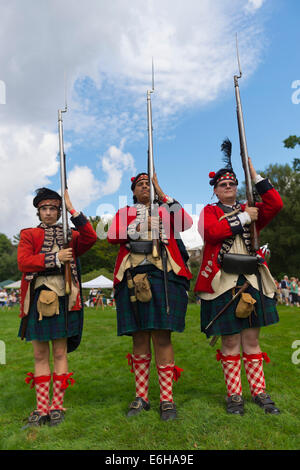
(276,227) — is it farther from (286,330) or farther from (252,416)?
(252,416)

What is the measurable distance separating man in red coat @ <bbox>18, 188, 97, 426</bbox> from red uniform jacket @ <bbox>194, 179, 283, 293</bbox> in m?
1.25

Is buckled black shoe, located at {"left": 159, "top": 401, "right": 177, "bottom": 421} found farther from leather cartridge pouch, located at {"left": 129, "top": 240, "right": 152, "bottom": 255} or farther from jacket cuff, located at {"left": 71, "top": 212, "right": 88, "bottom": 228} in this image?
jacket cuff, located at {"left": 71, "top": 212, "right": 88, "bottom": 228}

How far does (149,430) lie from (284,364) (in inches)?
131

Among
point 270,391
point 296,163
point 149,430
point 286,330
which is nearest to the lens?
point 149,430

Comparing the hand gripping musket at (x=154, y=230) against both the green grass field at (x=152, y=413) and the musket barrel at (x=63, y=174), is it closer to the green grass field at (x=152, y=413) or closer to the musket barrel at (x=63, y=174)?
the musket barrel at (x=63, y=174)

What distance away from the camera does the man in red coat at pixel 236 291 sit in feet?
13.0

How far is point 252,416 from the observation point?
371cm

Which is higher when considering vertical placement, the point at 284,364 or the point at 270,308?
the point at 270,308

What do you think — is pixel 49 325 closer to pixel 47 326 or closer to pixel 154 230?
pixel 47 326

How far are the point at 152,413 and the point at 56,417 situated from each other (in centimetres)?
97

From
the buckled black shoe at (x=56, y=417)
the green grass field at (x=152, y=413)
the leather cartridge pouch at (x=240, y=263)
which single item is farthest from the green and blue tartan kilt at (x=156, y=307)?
the buckled black shoe at (x=56, y=417)

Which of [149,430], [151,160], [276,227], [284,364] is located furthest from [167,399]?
[276,227]

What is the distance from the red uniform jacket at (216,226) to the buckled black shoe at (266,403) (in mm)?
1175

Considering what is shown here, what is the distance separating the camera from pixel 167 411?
3.83 metres
